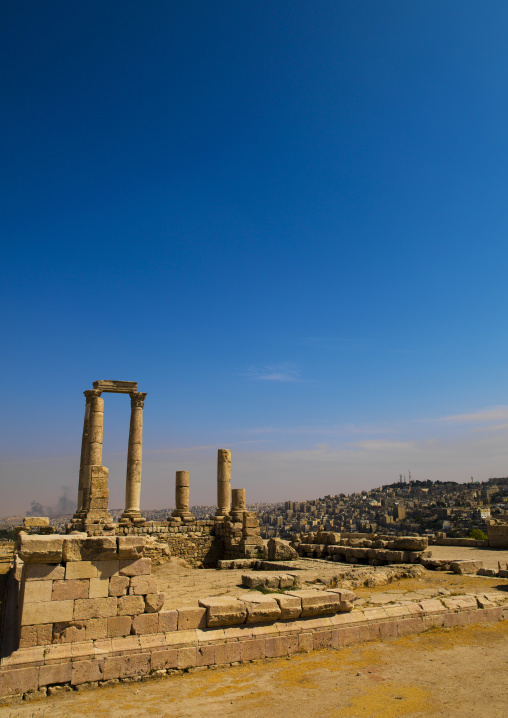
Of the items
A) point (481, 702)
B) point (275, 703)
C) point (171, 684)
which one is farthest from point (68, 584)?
point (481, 702)

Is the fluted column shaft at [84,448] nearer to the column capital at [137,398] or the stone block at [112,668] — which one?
the column capital at [137,398]

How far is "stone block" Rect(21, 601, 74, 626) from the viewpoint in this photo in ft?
21.2

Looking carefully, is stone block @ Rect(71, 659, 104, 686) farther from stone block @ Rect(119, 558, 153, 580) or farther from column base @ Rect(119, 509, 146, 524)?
column base @ Rect(119, 509, 146, 524)

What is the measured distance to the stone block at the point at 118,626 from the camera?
6867 mm

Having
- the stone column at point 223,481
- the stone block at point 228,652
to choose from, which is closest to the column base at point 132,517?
the stone column at point 223,481

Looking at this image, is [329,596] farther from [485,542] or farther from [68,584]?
[485,542]

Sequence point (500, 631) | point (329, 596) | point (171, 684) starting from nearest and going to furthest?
point (171, 684) < point (329, 596) < point (500, 631)

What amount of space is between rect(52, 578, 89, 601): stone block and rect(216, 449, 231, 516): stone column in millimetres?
18077

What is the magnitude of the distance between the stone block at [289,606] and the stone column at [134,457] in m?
16.2

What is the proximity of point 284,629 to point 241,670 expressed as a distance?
99cm

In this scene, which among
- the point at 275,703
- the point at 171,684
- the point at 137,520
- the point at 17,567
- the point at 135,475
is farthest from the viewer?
the point at 135,475

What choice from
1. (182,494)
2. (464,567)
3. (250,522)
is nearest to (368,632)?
(464,567)

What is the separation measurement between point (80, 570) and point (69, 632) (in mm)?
764

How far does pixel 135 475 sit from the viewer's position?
2347cm
